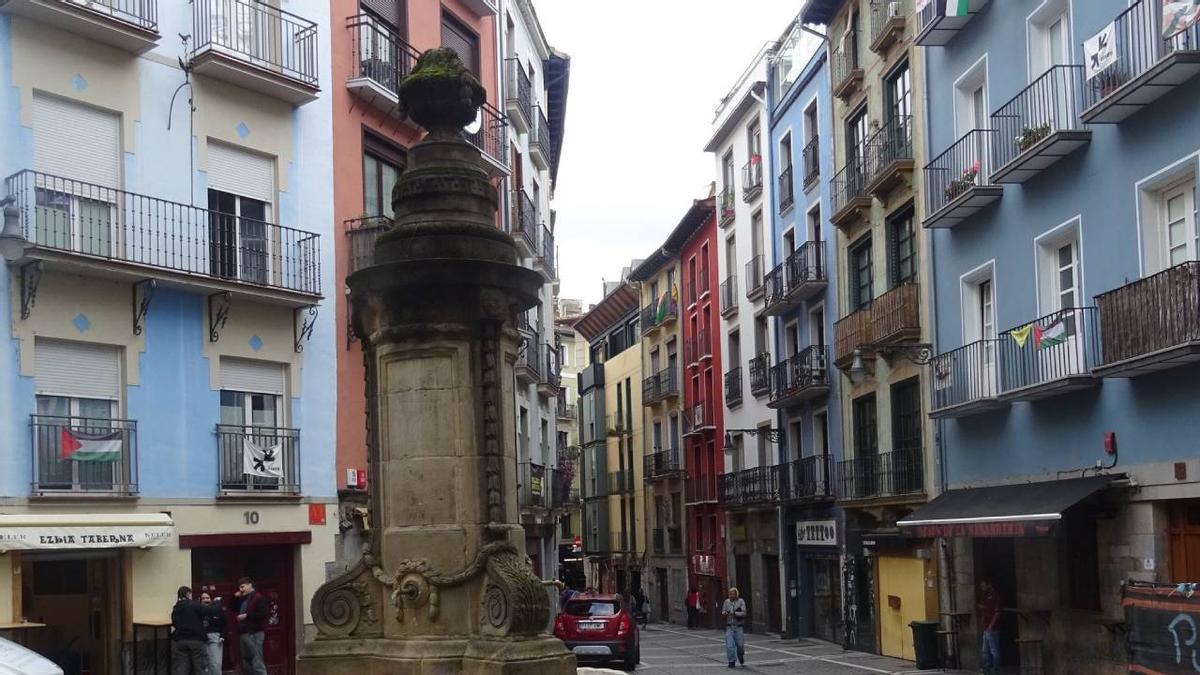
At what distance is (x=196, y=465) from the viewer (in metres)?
21.0

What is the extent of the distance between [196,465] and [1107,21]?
47.6ft

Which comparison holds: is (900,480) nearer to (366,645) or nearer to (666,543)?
(366,645)

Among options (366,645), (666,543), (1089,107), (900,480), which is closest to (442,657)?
(366,645)

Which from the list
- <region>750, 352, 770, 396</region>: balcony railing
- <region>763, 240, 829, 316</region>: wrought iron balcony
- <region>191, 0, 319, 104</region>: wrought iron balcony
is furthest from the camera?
<region>750, 352, 770, 396</region>: balcony railing

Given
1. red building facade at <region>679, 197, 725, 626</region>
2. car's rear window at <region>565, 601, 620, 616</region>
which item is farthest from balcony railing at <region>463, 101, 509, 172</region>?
red building facade at <region>679, 197, 725, 626</region>

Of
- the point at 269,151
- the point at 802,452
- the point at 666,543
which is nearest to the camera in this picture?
the point at 269,151

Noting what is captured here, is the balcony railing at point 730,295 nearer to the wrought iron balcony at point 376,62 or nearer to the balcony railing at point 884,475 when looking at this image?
the balcony railing at point 884,475

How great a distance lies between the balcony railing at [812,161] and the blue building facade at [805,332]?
0.08ft

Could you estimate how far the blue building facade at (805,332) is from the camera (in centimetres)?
3478

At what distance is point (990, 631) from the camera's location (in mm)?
23078

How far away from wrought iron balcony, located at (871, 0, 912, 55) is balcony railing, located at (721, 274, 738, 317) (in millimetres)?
15886

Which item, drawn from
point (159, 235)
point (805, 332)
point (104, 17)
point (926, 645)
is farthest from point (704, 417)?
point (104, 17)

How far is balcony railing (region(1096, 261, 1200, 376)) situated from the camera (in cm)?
1645

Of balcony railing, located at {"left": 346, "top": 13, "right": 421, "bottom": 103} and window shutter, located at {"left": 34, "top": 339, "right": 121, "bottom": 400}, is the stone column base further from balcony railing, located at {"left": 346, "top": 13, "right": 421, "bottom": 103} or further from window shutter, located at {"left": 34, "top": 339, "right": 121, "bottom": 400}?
balcony railing, located at {"left": 346, "top": 13, "right": 421, "bottom": 103}
